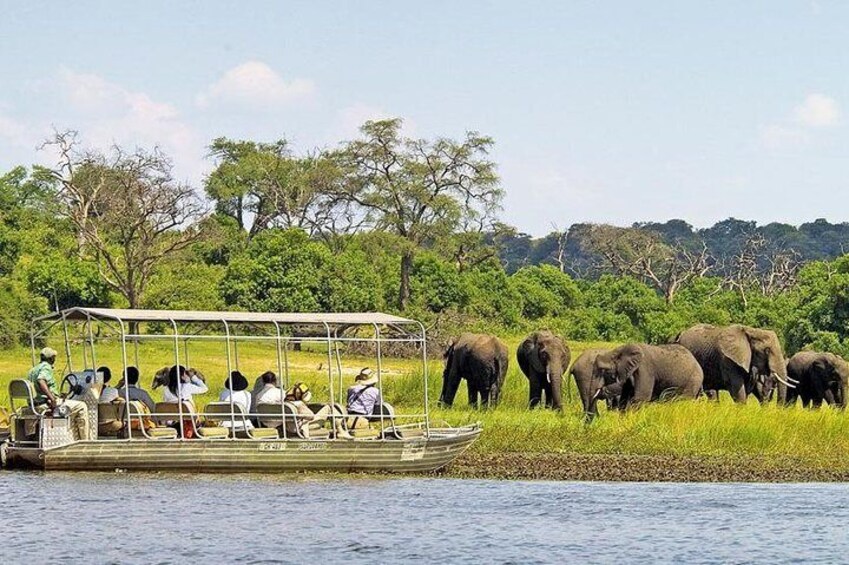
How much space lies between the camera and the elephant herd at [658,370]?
110 feet

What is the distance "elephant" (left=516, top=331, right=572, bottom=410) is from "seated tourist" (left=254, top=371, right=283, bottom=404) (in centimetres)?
1065

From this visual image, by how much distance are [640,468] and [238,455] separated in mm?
6028

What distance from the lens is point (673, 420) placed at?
93.6 ft

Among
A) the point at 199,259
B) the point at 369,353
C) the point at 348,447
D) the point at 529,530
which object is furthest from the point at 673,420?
the point at 199,259

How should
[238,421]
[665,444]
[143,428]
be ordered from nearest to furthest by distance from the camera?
1. [143,428]
2. [238,421]
3. [665,444]

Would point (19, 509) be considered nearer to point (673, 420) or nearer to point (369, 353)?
point (673, 420)

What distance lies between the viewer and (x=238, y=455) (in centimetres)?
2347

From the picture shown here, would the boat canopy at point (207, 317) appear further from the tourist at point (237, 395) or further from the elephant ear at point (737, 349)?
the elephant ear at point (737, 349)

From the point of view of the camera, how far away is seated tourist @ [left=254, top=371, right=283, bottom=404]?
2458 centimetres

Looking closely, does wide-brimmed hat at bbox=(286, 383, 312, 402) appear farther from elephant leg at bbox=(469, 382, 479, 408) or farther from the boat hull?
elephant leg at bbox=(469, 382, 479, 408)

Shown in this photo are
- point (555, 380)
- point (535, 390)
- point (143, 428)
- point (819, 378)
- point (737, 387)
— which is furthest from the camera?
point (819, 378)

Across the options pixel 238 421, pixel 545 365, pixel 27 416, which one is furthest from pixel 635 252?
pixel 27 416

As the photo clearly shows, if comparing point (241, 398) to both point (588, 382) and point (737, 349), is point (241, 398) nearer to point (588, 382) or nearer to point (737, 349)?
point (588, 382)

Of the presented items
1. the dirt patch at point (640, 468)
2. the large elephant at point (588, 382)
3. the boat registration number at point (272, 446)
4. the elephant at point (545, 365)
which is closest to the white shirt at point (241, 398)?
the boat registration number at point (272, 446)
